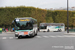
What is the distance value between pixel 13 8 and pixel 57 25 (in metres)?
15.7

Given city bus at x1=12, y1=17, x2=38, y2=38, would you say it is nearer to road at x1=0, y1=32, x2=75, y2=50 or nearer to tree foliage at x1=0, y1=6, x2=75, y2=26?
road at x1=0, y1=32, x2=75, y2=50

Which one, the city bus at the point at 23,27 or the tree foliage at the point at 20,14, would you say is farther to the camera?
the tree foliage at the point at 20,14

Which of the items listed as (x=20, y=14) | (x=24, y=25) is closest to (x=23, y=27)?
(x=24, y=25)

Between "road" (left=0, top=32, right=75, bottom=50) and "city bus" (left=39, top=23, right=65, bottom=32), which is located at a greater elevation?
"road" (left=0, top=32, right=75, bottom=50)

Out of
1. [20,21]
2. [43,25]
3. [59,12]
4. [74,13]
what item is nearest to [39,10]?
[43,25]

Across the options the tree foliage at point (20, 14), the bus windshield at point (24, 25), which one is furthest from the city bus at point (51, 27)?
the bus windshield at point (24, 25)

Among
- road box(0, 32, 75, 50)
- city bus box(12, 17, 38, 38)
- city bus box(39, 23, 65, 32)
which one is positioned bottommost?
city bus box(39, 23, 65, 32)

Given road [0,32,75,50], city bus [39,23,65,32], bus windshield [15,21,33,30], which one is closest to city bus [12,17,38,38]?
bus windshield [15,21,33,30]

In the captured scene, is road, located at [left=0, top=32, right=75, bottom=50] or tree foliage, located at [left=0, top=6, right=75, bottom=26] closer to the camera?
road, located at [left=0, top=32, right=75, bottom=50]

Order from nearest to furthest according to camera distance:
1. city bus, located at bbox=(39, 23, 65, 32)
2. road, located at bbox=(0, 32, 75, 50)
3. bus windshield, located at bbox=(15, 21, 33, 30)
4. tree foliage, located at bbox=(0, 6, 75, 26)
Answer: road, located at bbox=(0, 32, 75, 50)
bus windshield, located at bbox=(15, 21, 33, 30)
tree foliage, located at bbox=(0, 6, 75, 26)
city bus, located at bbox=(39, 23, 65, 32)

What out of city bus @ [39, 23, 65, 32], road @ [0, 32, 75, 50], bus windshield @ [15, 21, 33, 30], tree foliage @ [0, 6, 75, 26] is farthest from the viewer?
city bus @ [39, 23, 65, 32]

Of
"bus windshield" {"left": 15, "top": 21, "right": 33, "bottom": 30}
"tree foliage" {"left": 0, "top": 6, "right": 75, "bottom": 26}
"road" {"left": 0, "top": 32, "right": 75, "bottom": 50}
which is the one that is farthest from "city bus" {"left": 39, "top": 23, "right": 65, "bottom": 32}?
"road" {"left": 0, "top": 32, "right": 75, "bottom": 50}

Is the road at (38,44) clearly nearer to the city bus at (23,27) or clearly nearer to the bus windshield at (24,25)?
the city bus at (23,27)

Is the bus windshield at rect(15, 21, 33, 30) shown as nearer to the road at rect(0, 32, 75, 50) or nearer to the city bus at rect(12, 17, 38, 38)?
the city bus at rect(12, 17, 38, 38)
